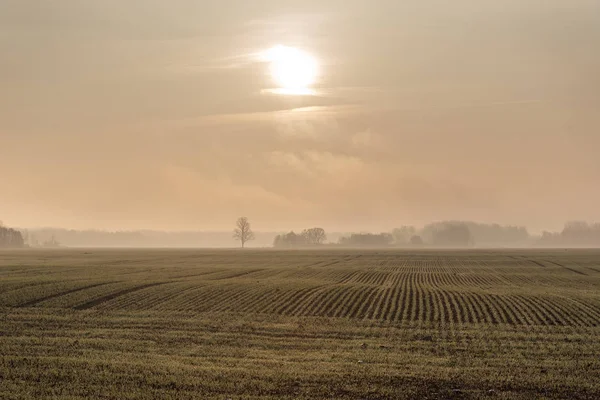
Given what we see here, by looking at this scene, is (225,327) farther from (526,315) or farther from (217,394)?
(526,315)

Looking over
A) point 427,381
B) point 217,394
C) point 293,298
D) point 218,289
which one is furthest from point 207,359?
point 218,289

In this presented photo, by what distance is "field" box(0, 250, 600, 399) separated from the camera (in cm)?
2136

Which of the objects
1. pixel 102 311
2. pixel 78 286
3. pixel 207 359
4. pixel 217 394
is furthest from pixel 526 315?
pixel 78 286

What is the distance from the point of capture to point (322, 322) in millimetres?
36094

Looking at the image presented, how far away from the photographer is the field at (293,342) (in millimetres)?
21359

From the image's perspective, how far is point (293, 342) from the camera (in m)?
30.2

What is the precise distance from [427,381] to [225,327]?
1478 centimetres

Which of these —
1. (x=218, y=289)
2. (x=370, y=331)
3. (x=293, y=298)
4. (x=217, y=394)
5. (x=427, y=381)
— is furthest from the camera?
(x=218, y=289)

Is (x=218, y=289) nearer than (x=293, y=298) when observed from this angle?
No

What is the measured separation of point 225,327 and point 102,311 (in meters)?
10.8

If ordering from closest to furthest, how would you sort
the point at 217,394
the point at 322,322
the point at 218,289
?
the point at 217,394, the point at 322,322, the point at 218,289

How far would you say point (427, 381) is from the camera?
22281 mm

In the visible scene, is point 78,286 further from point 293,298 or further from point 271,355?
point 271,355

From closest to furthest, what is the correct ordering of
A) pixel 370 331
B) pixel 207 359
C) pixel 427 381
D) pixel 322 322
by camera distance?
pixel 427 381, pixel 207 359, pixel 370 331, pixel 322 322
